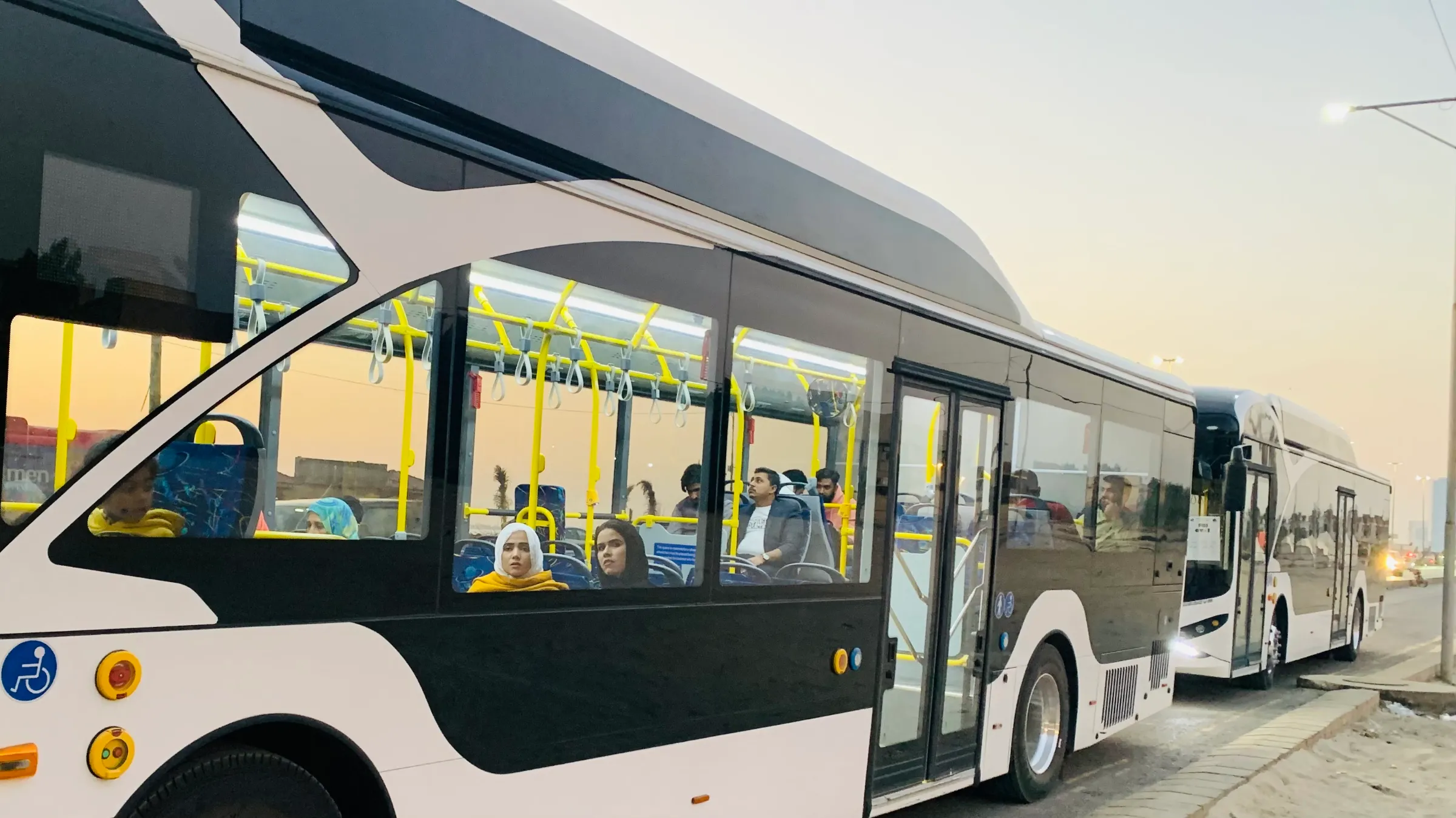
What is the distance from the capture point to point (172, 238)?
299 centimetres

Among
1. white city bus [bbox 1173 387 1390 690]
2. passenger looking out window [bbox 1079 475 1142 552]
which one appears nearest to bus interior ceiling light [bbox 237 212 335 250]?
passenger looking out window [bbox 1079 475 1142 552]

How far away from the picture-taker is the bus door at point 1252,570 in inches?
536

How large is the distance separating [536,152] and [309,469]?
132cm

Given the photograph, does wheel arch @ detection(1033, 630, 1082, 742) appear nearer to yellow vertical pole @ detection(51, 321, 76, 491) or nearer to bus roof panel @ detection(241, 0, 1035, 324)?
bus roof panel @ detection(241, 0, 1035, 324)

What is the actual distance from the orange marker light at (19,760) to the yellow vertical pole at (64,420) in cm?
56

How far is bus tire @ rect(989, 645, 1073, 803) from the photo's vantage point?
299 inches

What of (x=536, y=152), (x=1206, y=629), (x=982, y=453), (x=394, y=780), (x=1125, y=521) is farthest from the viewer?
(x=1206, y=629)

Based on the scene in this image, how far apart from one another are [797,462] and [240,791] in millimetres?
2873

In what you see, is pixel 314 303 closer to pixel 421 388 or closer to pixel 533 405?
pixel 421 388

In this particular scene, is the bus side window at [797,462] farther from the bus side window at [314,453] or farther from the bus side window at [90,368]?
the bus side window at [90,368]

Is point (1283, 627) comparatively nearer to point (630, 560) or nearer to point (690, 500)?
point (690, 500)

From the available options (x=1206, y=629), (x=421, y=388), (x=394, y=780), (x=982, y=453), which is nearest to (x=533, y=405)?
(x=421, y=388)

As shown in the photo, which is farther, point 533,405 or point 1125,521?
point 1125,521

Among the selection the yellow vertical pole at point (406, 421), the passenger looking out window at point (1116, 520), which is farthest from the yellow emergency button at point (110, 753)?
the passenger looking out window at point (1116, 520)
